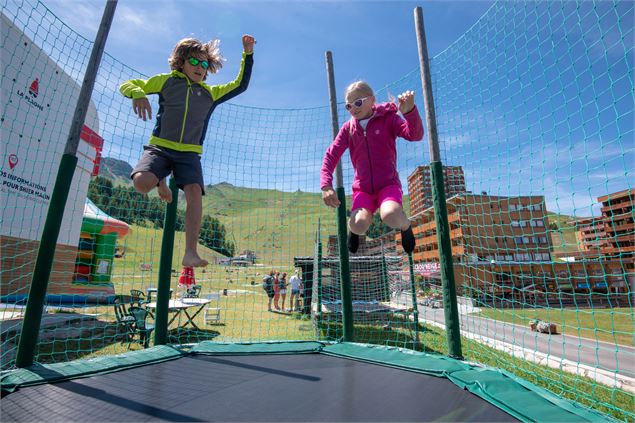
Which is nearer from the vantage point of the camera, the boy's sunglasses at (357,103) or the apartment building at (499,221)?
the boy's sunglasses at (357,103)

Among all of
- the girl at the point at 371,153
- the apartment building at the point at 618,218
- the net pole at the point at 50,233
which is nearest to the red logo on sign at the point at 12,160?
the net pole at the point at 50,233

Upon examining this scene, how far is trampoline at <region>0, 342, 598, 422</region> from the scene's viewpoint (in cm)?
140

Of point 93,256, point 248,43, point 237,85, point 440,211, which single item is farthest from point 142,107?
point 93,256

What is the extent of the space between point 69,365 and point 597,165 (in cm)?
338

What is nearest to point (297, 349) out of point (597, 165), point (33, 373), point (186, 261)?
point (186, 261)

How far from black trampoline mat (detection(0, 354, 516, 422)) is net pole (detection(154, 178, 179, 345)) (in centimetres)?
71

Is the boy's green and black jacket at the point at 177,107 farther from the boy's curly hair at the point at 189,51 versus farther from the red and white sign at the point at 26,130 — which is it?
the red and white sign at the point at 26,130

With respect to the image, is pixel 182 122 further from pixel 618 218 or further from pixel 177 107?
pixel 618 218

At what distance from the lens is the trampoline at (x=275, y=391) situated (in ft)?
4.60

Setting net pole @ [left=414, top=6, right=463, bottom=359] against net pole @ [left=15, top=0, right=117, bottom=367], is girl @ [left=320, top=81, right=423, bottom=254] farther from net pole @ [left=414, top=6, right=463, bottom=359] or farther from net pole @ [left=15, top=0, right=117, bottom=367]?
net pole @ [left=15, top=0, right=117, bottom=367]

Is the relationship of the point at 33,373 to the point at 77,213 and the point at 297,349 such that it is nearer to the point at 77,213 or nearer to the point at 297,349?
the point at 297,349

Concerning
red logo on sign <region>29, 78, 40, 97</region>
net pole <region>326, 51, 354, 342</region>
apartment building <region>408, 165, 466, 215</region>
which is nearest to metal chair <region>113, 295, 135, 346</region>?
red logo on sign <region>29, 78, 40, 97</region>

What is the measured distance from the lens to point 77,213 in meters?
6.18

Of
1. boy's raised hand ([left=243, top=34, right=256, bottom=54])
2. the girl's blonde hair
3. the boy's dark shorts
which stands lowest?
the boy's dark shorts
